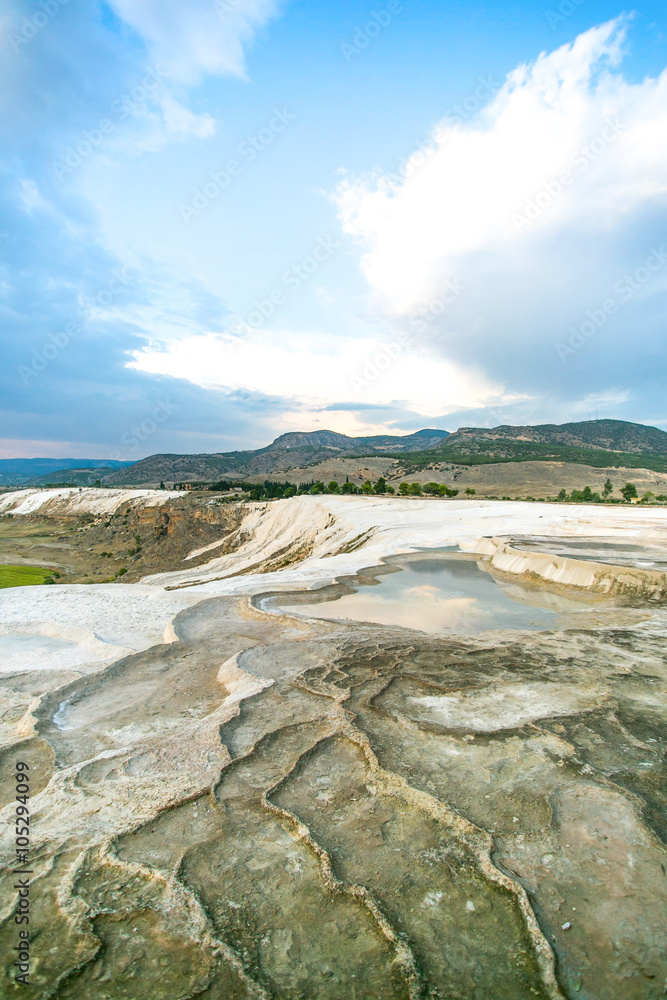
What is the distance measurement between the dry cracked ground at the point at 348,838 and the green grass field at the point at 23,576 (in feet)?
90.2

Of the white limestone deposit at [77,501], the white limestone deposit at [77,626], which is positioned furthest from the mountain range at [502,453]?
the white limestone deposit at [77,626]

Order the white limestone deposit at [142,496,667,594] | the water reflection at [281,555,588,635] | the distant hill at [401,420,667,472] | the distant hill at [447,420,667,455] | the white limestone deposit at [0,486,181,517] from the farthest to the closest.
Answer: the distant hill at [447,420,667,455] < the distant hill at [401,420,667,472] < the white limestone deposit at [0,486,181,517] < the white limestone deposit at [142,496,667,594] < the water reflection at [281,555,588,635]

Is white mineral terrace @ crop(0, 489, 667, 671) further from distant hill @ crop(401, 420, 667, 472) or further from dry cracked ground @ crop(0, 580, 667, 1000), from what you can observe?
distant hill @ crop(401, 420, 667, 472)

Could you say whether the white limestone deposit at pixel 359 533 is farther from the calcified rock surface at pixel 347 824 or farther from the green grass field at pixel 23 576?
the green grass field at pixel 23 576

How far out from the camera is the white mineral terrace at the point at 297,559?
913cm

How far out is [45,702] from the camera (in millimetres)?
5539

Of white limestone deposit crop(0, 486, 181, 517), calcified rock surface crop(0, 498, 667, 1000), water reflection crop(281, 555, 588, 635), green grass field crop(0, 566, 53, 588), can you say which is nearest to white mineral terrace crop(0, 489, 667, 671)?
water reflection crop(281, 555, 588, 635)

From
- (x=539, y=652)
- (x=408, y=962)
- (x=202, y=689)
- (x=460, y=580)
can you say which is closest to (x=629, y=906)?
(x=408, y=962)

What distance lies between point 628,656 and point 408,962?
567 centimetres

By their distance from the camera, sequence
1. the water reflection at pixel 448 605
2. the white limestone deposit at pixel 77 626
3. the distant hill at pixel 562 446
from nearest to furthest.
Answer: the white limestone deposit at pixel 77 626, the water reflection at pixel 448 605, the distant hill at pixel 562 446

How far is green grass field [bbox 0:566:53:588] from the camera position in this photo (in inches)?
1141

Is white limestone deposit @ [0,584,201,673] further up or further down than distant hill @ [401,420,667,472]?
further down

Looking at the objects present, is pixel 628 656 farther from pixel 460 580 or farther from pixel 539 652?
pixel 460 580

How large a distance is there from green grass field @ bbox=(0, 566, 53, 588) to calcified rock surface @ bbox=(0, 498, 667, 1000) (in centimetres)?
2669
